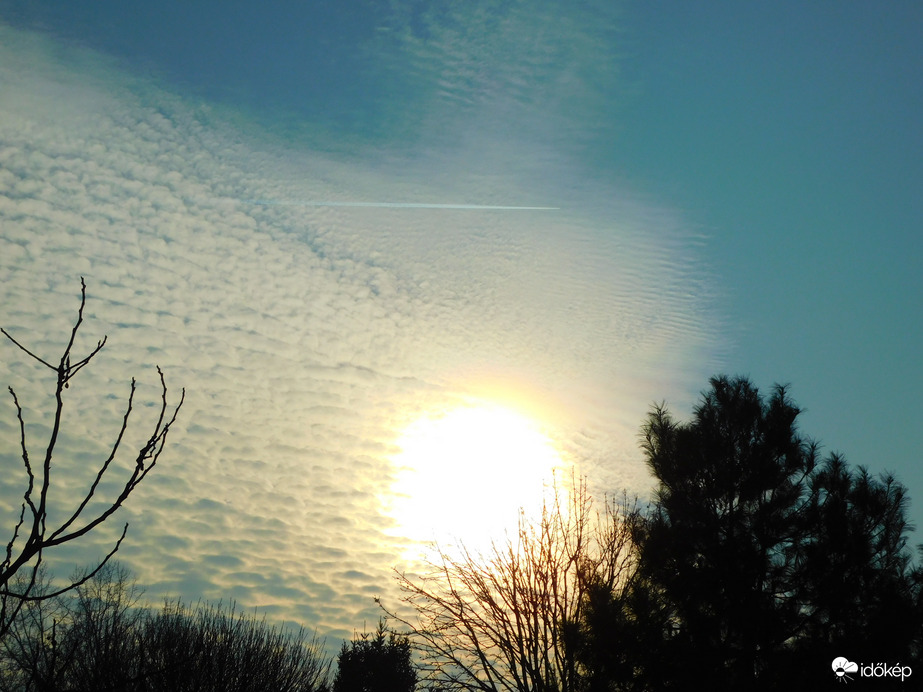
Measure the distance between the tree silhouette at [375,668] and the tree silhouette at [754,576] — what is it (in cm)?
1581

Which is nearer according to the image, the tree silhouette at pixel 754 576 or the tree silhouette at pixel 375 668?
the tree silhouette at pixel 754 576

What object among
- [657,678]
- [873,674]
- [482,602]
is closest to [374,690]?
[482,602]

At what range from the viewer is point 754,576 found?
1303 cm

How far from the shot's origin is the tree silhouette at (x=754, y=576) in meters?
12.2

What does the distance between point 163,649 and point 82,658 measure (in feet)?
7.76

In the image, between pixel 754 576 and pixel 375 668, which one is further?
pixel 375 668

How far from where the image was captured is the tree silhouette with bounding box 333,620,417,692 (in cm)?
2634

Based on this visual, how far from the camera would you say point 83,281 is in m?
2.74

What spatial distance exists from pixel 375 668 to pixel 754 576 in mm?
18084

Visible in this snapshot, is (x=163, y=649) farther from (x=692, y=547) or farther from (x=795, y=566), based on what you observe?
(x=795, y=566)

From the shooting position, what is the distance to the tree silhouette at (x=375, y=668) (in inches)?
1037

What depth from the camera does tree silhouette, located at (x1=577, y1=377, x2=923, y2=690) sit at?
1221 centimetres

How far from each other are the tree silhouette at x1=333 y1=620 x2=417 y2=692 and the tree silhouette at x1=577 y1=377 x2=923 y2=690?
15.8 meters

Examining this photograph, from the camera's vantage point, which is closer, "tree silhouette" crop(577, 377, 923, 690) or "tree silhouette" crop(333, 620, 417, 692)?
"tree silhouette" crop(577, 377, 923, 690)
